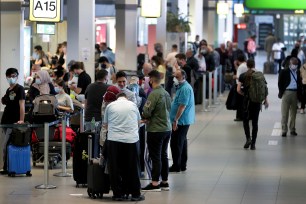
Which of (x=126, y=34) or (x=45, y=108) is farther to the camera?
(x=126, y=34)

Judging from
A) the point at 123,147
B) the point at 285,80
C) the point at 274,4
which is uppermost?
the point at 274,4

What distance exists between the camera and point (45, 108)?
19.0m

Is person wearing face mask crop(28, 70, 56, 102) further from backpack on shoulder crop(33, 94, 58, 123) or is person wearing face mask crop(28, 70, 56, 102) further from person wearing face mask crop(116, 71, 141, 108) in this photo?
person wearing face mask crop(116, 71, 141, 108)

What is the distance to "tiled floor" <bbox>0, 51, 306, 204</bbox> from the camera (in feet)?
51.7

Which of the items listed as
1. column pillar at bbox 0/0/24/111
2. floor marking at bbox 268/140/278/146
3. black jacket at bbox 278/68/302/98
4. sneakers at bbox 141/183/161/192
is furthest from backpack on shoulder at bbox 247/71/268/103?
sneakers at bbox 141/183/161/192

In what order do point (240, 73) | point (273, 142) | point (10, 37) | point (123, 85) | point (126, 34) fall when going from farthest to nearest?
point (126, 34), point (240, 73), point (273, 142), point (10, 37), point (123, 85)

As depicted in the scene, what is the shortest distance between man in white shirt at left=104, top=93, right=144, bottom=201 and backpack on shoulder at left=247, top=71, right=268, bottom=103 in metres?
6.74

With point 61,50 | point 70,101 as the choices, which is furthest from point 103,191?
point 61,50

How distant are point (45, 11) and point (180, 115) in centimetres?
528

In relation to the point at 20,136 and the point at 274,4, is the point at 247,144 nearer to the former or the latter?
the point at 20,136

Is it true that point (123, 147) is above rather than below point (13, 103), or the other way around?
below

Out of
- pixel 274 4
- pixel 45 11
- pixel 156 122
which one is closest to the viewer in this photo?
pixel 156 122

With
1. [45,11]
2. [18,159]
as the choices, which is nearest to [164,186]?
[18,159]

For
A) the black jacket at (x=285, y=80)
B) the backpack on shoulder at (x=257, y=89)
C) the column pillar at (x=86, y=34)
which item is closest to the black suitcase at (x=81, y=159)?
the backpack on shoulder at (x=257, y=89)
